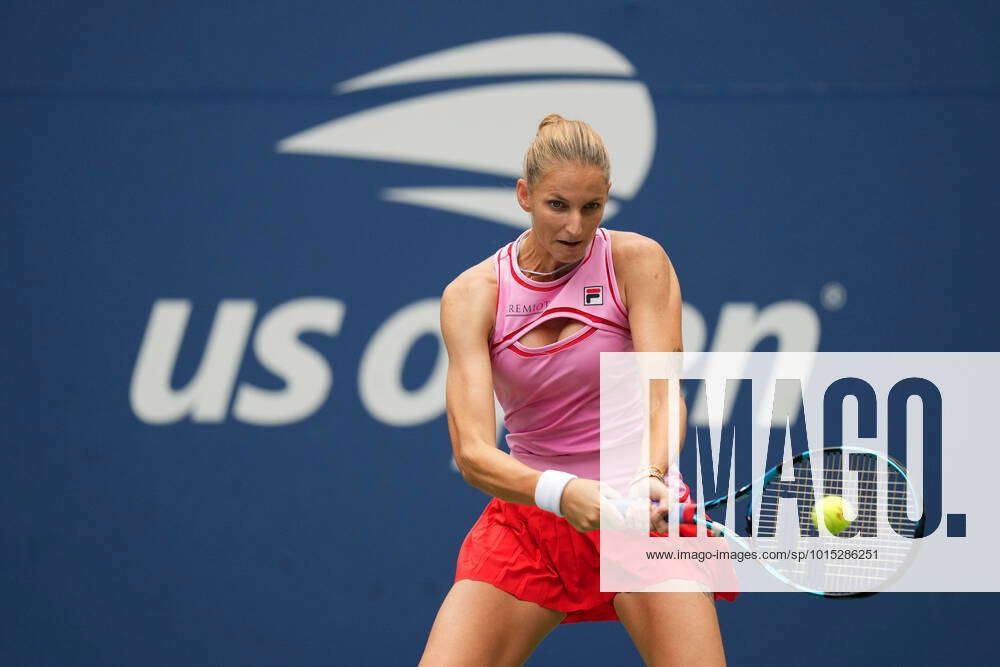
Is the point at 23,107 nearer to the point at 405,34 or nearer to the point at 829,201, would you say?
the point at 405,34

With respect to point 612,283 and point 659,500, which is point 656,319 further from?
point 659,500

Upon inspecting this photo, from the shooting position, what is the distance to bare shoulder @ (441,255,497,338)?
2.78m

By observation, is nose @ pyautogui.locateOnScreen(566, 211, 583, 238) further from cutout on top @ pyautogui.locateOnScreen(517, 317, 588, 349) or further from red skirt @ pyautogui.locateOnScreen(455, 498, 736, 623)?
red skirt @ pyautogui.locateOnScreen(455, 498, 736, 623)

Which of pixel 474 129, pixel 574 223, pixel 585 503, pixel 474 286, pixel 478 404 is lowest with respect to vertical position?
pixel 585 503

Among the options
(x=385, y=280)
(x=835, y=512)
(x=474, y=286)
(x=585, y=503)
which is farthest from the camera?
(x=385, y=280)

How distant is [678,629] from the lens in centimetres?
261

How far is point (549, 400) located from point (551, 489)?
1.15ft

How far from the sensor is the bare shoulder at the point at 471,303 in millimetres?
2779

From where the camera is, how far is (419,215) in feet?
14.8

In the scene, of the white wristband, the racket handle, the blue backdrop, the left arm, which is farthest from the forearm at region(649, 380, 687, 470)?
the blue backdrop

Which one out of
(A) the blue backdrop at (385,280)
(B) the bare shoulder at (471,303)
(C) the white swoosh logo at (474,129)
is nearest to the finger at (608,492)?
(B) the bare shoulder at (471,303)

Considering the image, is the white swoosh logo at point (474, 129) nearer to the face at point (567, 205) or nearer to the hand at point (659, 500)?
the face at point (567, 205)

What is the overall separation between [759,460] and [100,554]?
2.43m

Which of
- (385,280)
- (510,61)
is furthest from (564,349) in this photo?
(510,61)
